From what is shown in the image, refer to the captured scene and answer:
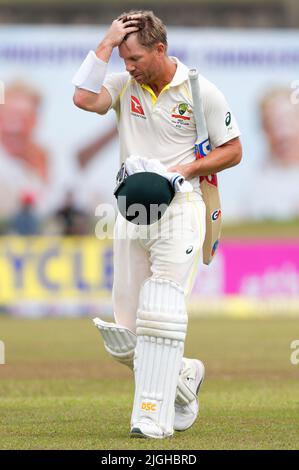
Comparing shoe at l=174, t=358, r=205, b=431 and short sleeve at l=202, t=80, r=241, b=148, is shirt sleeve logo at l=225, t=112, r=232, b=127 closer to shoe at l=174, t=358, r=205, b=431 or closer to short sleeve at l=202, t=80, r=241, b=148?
short sleeve at l=202, t=80, r=241, b=148

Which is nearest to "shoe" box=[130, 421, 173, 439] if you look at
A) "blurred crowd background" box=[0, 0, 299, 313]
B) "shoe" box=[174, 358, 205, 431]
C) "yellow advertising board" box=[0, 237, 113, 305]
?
"shoe" box=[174, 358, 205, 431]

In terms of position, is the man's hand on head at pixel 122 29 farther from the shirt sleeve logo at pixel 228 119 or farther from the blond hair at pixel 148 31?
the shirt sleeve logo at pixel 228 119

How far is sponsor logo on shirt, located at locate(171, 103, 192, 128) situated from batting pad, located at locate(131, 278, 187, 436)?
97cm

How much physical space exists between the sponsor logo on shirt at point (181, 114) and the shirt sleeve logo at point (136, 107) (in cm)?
19

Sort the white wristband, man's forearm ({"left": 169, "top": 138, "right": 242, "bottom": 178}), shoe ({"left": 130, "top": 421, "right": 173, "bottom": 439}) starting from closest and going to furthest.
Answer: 1. shoe ({"left": 130, "top": 421, "right": 173, "bottom": 439})
2. the white wristband
3. man's forearm ({"left": 169, "top": 138, "right": 242, "bottom": 178})

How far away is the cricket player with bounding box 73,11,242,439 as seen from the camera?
24.9ft

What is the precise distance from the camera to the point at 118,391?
1117 centimetres

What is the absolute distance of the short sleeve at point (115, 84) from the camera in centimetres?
794

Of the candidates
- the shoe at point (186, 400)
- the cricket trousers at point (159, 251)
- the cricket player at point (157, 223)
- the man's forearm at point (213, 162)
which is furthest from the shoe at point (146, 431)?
the man's forearm at point (213, 162)

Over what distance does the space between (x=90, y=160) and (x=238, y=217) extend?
10.6 feet

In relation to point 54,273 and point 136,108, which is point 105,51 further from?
point 54,273

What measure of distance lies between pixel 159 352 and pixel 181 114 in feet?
4.64

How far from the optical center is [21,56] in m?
27.6

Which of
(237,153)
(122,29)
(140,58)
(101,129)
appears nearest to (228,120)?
(237,153)
